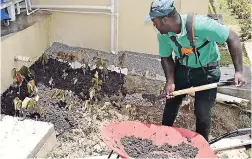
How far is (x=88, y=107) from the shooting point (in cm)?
496

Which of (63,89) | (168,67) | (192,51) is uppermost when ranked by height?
(192,51)

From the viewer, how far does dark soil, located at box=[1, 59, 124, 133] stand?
4832 mm

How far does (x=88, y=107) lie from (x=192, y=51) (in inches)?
68.8

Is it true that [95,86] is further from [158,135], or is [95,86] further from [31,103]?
[158,135]

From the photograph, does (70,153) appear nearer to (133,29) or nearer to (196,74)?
(196,74)

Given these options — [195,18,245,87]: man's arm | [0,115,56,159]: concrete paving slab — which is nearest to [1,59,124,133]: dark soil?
[0,115,56,159]: concrete paving slab

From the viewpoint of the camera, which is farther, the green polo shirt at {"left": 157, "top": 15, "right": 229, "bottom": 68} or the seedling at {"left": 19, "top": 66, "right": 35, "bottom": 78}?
the seedling at {"left": 19, "top": 66, "right": 35, "bottom": 78}

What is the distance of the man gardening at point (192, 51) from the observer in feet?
11.5

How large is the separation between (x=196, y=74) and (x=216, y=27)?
61cm

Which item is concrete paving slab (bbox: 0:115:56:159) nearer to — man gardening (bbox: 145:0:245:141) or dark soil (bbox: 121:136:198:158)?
dark soil (bbox: 121:136:198:158)

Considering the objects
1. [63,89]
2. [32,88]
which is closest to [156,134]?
[32,88]

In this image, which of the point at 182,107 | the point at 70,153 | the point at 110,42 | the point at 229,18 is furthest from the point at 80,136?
the point at 229,18

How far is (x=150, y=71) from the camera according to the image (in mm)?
5781

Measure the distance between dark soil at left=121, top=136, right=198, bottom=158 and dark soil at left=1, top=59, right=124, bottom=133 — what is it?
146 centimetres
